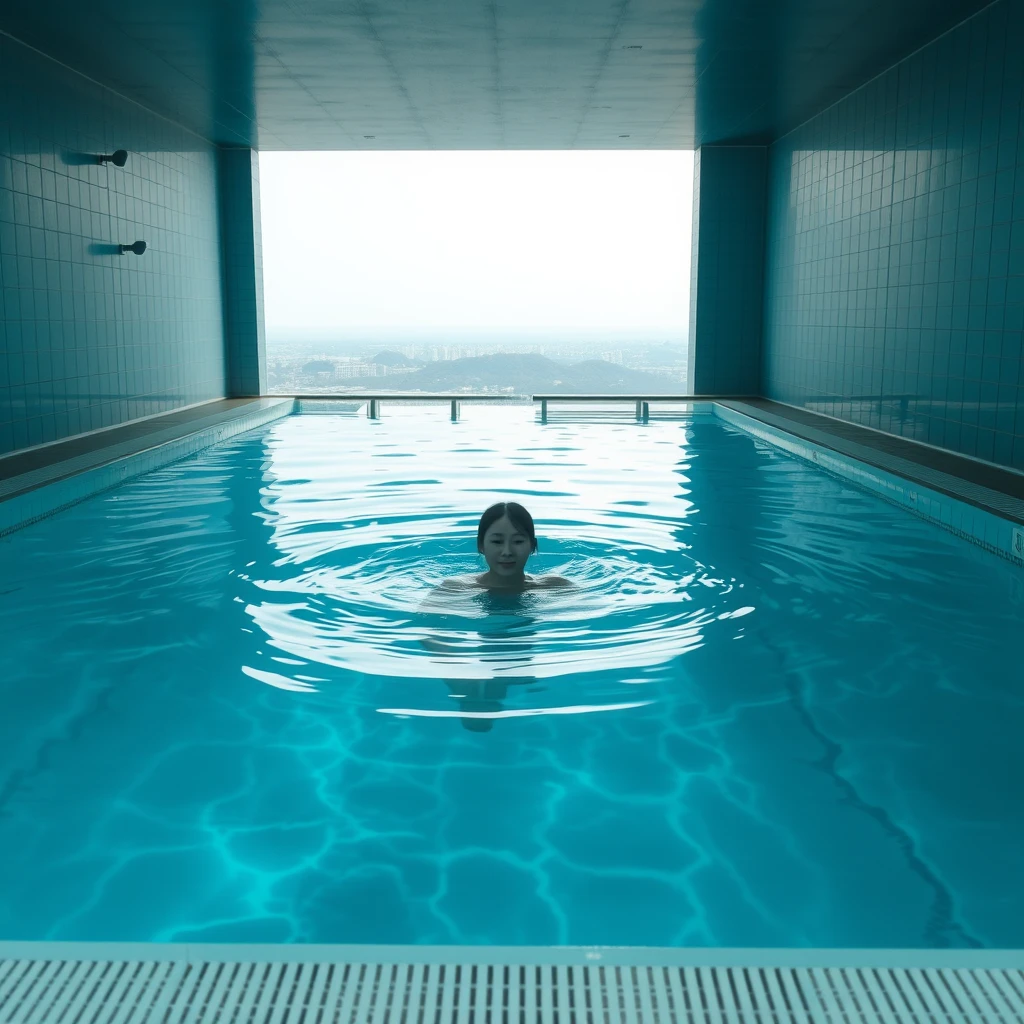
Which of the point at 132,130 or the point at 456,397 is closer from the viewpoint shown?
the point at 132,130

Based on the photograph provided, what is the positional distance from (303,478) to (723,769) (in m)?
4.95

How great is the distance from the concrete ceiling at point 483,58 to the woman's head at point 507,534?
3.99 metres

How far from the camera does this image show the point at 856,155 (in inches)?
348

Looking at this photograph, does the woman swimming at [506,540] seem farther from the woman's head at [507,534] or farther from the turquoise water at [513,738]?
the turquoise water at [513,738]

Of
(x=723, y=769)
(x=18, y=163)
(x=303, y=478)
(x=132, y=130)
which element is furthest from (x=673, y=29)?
(x=723, y=769)

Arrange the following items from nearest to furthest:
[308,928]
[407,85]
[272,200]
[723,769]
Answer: [308,928] → [723,769] → [407,85] → [272,200]

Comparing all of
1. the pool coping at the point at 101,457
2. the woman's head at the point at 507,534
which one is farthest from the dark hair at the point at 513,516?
the pool coping at the point at 101,457

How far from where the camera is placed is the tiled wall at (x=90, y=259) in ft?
23.3

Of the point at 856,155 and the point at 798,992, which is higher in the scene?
the point at 856,155

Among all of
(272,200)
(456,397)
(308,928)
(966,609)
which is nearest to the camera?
(308,928)

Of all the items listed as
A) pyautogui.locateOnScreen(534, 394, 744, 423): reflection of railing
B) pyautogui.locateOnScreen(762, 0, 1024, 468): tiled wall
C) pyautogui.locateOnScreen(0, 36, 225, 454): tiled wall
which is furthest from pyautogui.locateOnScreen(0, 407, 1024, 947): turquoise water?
pyautogui.locateOnScreen(534, 394, 744, 423): reflection of railing

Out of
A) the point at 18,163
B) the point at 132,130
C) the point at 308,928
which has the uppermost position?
the point at 132,130

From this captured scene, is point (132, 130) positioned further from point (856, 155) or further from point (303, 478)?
point (856, 155)

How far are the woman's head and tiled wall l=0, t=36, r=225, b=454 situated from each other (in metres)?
4.77
